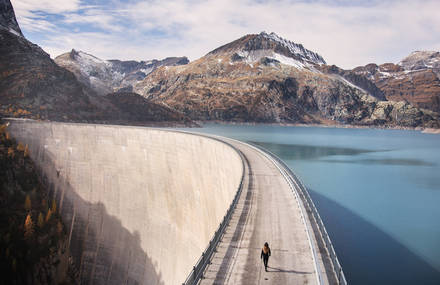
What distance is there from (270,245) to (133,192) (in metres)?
23.9

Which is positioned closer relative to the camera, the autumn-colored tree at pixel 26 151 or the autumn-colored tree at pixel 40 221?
the autumn-colored tree at pixel 40 221

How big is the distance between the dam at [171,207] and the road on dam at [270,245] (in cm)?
3

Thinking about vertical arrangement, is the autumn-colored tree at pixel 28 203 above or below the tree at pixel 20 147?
below

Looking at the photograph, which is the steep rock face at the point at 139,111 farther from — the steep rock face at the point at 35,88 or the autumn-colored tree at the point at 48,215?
the autumn-colored tree at the point at 48,215

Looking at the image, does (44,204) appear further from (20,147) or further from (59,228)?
(20,147)

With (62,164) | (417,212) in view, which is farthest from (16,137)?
(417,212)

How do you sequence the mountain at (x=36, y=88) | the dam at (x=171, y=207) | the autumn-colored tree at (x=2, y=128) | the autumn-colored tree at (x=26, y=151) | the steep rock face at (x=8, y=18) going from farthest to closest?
1. the steep rock face at (x=8, y=18)
2. the mountain at (x=36, y=88)
3. the autumn-colored tree at (x=2, y=128)
4. the autumn-colored tree at (x=26, y=151)
5. the dam at (x=171, y=207)

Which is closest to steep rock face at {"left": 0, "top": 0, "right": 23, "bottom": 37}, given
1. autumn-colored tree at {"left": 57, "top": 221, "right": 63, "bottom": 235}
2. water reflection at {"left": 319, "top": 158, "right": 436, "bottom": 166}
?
autumn-colored tree at {"left": 57, "top": 221, "right": 63, "bottom": 235}

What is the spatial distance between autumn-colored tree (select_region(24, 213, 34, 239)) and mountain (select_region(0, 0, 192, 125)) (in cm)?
3388

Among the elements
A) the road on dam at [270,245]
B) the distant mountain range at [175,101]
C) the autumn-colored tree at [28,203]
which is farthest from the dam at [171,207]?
the distant mountain range at [175,101]

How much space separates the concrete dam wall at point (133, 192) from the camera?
23312 mm

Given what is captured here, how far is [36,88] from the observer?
69.7m

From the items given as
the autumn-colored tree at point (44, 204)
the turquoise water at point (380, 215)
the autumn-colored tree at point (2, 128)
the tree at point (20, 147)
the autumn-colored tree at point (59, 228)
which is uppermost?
the autumn-colored tree at point (2, 128)

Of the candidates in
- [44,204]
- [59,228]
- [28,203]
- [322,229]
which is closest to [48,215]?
[59,228]
